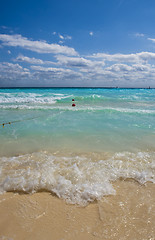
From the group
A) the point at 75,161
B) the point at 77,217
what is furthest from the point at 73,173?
the point at 77,217

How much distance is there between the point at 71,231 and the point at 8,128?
6411mm

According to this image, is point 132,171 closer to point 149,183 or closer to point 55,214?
point 149,183

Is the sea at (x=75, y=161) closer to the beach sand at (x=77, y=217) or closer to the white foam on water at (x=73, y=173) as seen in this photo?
the white foam on water at (x=73, y=173)

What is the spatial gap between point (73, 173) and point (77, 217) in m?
1.16

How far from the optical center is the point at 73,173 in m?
3.55

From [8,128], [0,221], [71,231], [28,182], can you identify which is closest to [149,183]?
[71,231]

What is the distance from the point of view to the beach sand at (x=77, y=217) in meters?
2.14

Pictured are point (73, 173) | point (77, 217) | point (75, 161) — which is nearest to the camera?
point (77, 217)

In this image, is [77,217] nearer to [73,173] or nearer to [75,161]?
[73,173]

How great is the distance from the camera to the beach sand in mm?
2145

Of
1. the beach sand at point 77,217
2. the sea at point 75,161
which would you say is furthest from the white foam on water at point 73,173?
the beach sand at point 77,217

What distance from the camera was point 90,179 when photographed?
3.35 metres

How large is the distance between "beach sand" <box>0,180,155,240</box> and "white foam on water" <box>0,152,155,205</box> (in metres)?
0.19

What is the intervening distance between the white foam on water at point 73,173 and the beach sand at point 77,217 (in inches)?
7.4
